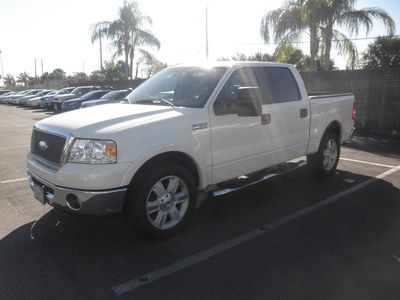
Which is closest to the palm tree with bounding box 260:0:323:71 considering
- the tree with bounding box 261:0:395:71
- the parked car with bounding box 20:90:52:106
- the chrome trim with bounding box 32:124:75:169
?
the tree with bounding box 261:0:395:71

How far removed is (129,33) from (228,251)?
88.2 feet

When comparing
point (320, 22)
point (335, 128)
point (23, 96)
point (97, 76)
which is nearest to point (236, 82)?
point (335, 128)

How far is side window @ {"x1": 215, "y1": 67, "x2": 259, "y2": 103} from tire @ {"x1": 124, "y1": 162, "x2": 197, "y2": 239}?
104cm

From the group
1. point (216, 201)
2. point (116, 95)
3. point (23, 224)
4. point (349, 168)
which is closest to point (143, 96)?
point (216, 201)

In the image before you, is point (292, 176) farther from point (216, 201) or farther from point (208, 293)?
point (208, 293)

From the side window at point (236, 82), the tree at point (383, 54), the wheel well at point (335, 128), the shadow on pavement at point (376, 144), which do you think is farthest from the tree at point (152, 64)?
the side window at point (236, 82)

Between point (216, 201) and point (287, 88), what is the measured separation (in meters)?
1.95

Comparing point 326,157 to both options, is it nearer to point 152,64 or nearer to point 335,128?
point 335,128

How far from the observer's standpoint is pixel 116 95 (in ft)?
59.2

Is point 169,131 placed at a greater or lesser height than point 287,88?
lesser

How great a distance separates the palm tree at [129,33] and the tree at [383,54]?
14366 millimetres

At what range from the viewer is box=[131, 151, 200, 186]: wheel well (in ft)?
13.4

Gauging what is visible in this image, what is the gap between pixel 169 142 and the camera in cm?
414

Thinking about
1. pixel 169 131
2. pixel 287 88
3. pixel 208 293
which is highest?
pixel 287 88
